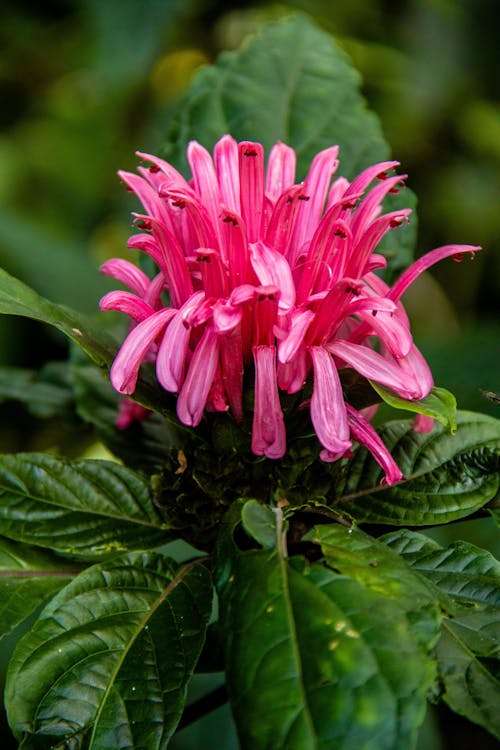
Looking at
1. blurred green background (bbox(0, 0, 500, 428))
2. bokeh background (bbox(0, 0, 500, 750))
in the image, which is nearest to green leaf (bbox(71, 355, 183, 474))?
bokeh background (bbox(0, 0, 500, 750))

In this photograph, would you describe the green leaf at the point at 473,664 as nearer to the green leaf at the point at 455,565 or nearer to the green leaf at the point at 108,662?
the green leaf at the point at 455,565

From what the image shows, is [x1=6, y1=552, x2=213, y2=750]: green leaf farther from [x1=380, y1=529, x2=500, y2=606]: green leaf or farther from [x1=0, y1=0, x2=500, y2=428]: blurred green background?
[x1=0, y1=0, x2=500, y2=428]: blurred green background

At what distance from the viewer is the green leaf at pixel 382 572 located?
0.54 metres

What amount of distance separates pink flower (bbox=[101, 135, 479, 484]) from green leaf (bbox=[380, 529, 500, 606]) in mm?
68

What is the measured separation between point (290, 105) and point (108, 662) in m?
0.73

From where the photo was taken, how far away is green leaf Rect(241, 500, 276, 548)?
1.94 feet

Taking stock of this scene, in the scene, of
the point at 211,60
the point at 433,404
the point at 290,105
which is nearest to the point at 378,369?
the point at 433,404

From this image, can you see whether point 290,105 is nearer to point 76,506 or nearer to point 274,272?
point 274,272

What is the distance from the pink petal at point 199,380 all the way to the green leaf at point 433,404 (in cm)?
13

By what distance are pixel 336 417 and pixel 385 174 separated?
0.28 metres

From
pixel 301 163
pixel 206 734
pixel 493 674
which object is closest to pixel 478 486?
pixel 493 674

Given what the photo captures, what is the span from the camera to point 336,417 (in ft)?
2.08

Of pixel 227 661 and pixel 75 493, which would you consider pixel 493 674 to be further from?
pixel 75 493

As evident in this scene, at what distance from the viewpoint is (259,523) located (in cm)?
61
